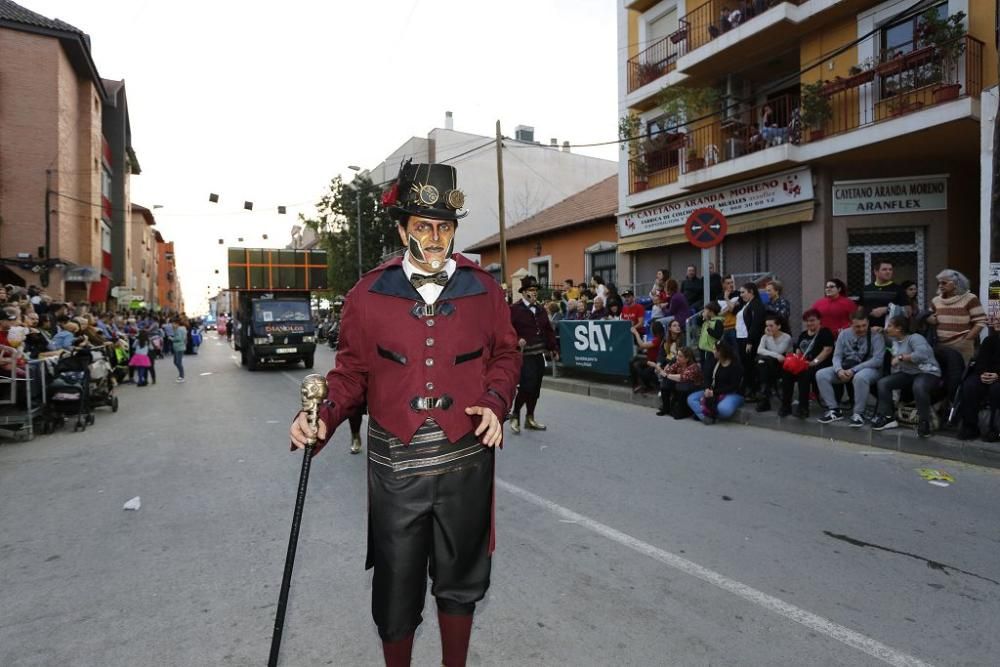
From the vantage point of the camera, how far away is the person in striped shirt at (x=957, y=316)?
7.50 metres

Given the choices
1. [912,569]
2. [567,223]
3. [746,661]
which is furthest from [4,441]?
[567,223]

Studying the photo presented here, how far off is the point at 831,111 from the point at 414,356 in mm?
14640

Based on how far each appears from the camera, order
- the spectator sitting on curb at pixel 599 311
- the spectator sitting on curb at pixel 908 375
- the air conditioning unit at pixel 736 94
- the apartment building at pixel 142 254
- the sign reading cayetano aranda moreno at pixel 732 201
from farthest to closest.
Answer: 1. the apartment building at pixel 142 254
2. the air conditioning unit at pixel 736 94
3. the sign reading cayetano aranda moreno at pixel 732 201
4. the spectator sitting on curb at pixel 599 311
5. the spectator sitting on curb at pixel 908 375

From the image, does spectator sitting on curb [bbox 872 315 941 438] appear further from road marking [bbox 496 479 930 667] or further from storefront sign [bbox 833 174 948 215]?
storefront sign [bbox 833 174 948 215]

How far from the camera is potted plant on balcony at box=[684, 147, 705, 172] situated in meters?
A: 17.2

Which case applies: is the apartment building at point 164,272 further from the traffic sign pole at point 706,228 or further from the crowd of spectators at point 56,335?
the traffic sign pole at point 706,228

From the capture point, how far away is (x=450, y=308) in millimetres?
2449

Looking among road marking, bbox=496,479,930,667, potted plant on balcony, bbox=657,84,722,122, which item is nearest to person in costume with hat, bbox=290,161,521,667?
road marking, bbox=496,479,930,667

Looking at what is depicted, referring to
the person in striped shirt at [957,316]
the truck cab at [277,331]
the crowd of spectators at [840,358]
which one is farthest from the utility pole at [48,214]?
the person in striped shirt at [957,316]

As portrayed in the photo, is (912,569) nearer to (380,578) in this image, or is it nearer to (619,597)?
(619,597)

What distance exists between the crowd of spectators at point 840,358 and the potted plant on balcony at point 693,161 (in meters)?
6.48

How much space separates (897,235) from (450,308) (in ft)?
47.5

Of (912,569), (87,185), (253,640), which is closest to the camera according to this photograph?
(253,640)

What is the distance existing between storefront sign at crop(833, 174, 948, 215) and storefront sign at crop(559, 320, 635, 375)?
5.95m
